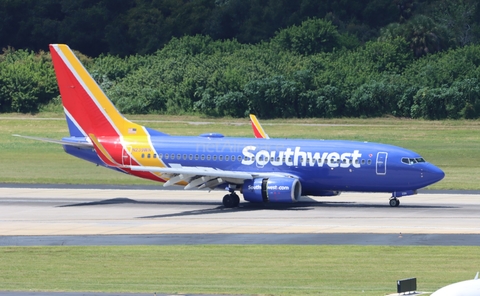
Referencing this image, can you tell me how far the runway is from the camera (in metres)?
43.7

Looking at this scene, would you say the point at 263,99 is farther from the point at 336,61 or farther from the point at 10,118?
the point at 10,118

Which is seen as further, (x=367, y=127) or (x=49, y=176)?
(x=367, y=127)

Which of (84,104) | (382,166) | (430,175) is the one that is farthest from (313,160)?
(84,104)

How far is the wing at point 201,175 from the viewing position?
51406 mm

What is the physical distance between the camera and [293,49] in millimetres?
129750

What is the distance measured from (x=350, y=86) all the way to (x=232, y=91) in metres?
14.7

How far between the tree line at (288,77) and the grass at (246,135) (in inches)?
128

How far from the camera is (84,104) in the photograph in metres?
56.9

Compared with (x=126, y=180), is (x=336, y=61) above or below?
above

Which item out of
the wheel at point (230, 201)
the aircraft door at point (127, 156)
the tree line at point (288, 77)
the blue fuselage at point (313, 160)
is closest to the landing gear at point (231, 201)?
the wheel at point (230, 201)

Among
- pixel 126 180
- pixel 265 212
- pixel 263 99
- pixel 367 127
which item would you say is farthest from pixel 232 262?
pixel 263 99

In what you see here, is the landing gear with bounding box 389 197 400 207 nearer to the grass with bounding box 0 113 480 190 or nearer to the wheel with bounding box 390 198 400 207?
the wheel with bounding box 390 198 400 207

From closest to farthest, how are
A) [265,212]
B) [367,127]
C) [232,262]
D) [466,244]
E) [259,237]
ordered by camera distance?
[232,262]
[466,244]
[259,237]
[265,212]
[367,127]

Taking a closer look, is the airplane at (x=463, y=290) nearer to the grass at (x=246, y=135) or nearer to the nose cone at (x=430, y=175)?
the nose cone at (x=430, y=175)
